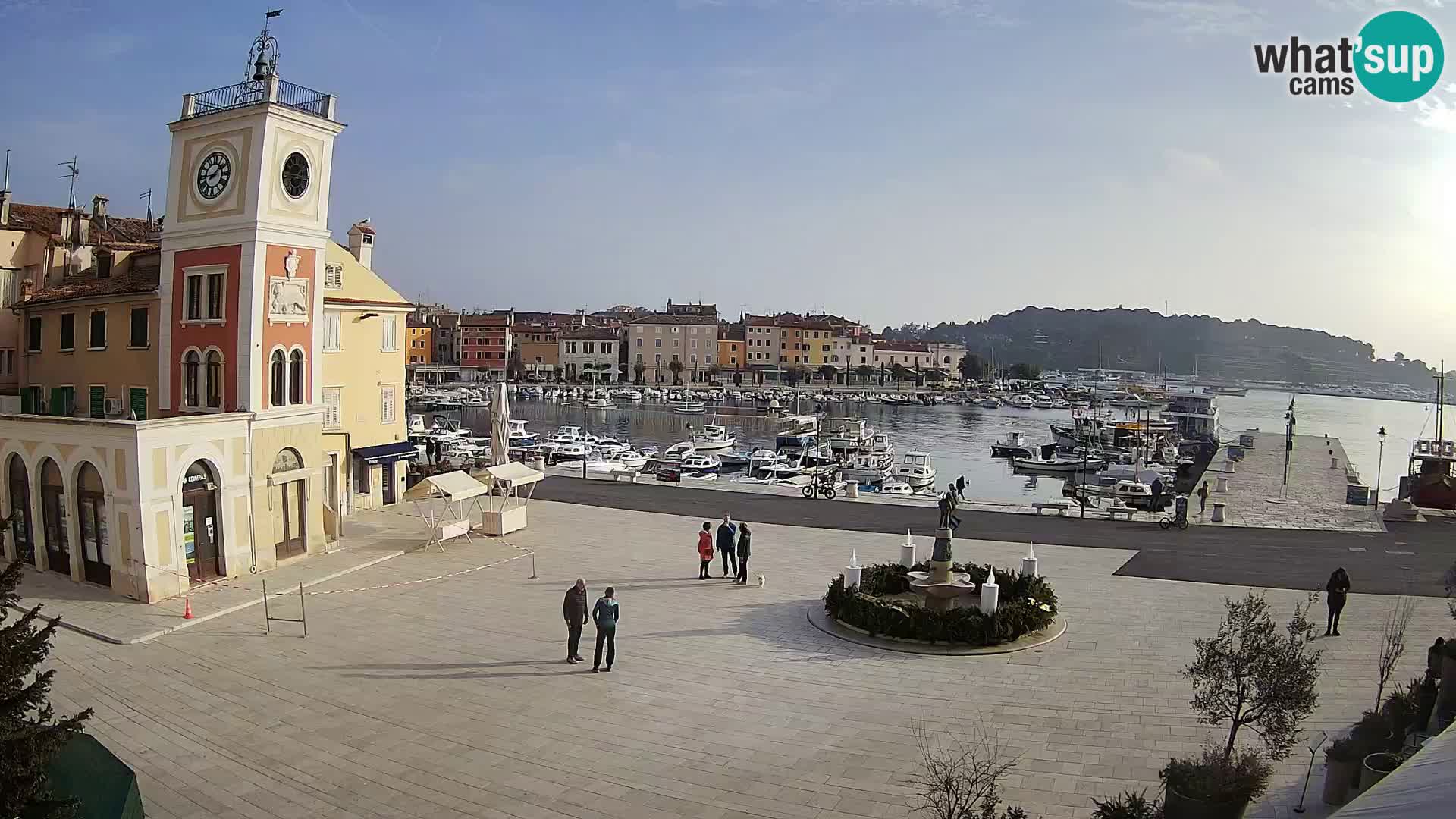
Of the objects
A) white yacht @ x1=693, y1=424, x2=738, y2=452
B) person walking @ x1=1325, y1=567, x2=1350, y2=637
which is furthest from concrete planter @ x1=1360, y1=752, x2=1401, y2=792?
white yacht @ x1=693, y1=424, x2=738, y2=452

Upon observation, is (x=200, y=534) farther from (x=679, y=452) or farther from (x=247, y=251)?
(x=679, y=452)

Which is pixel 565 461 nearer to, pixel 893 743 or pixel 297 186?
pixel 297 186

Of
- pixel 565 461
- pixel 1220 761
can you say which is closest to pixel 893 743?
pixel 1220 761

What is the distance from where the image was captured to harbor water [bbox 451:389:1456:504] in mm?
59812

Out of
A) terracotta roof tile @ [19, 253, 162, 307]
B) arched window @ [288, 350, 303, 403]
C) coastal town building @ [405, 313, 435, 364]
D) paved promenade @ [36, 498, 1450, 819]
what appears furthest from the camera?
coastal town building @ [405, 313, 435, 364]

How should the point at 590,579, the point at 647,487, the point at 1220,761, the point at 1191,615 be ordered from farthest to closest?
the point at 647,487 < the point at 590,579 < the point at 1191,615 < the point at 1220,761

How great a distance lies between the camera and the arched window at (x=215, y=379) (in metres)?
19.2

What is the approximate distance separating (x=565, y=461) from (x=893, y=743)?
44.8 m

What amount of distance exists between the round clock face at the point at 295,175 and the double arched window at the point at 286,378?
3.36m

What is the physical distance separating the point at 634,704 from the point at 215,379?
13.3m

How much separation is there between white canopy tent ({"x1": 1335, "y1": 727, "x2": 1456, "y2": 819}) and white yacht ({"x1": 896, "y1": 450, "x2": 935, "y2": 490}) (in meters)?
40.7

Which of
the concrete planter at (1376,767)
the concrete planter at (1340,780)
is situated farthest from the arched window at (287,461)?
the concrete planter at (1376,767)

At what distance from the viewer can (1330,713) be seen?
34.6ft

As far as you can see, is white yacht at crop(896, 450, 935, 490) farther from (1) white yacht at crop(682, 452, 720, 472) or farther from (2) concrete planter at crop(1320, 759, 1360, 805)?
(2) concrete planter at crop(1320, 759, 1360, 805)
